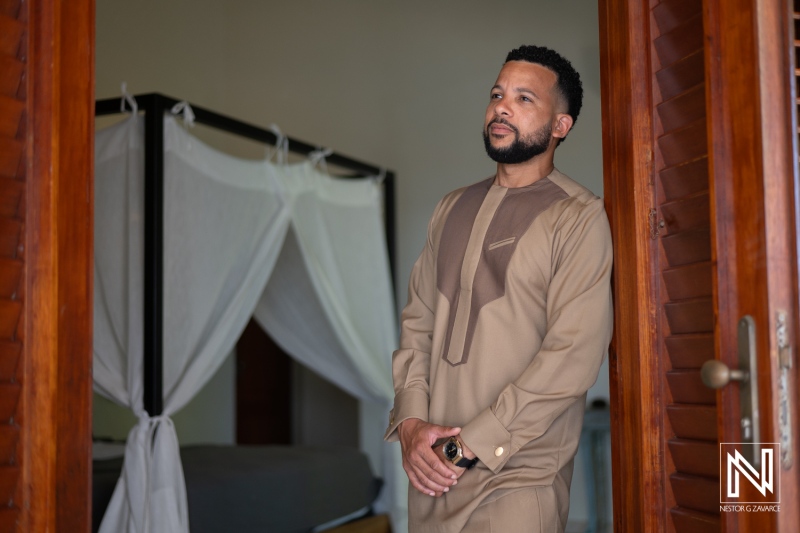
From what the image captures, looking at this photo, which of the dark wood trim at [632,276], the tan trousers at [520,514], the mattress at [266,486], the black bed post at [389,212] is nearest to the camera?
the dark wood trim at [632,276]

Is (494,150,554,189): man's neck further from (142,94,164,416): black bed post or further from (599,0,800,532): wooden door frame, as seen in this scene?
(142,94,164,416): black bed post

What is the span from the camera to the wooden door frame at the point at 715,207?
4.44 ft

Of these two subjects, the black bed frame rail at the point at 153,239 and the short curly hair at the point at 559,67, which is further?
the black bed frame rail at the point at 153,239

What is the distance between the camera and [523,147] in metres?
1.96

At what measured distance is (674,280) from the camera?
1.67 metres

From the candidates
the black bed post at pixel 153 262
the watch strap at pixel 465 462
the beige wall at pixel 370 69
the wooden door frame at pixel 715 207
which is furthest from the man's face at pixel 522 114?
the beige wall at pixel 370 69

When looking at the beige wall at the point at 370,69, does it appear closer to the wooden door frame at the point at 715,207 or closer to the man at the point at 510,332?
the man at the point at 510,332

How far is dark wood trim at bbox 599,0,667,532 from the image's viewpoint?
1666 mm

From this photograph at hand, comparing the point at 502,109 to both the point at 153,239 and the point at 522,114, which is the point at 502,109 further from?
the point at 153,239

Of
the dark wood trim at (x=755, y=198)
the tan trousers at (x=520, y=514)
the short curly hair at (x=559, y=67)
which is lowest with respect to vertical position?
the tan trousers at (x=520, y=514)

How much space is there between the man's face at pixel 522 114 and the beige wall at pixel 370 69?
2.90m

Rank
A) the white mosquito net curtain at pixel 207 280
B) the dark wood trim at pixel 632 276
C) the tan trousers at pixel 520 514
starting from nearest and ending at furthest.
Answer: the dark wood trim at pixel 632 276, the tan trousers at pixel 520 514, the white mosquito net curtain at pixel 207 280

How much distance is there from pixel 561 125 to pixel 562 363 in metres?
0.56

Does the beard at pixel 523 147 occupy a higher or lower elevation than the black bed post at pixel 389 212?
lower
